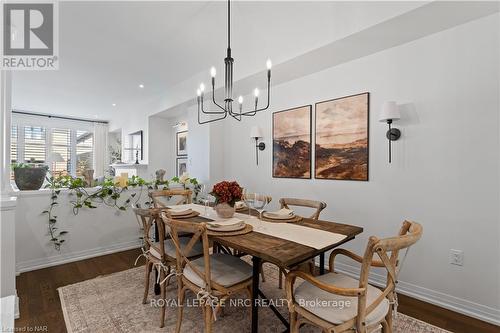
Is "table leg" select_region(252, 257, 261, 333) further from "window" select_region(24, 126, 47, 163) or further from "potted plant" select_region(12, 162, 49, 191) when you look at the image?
"window" select_region(24, 126, 47, 163)

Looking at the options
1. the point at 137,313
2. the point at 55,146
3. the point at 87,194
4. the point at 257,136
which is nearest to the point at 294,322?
the point at 137,313

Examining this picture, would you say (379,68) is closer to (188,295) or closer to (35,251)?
(188,295)

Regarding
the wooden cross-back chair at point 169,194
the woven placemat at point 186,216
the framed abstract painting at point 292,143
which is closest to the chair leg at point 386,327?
the woven placemat at point 186,216

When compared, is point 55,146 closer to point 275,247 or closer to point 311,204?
point 311,204

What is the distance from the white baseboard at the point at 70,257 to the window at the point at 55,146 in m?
4.66

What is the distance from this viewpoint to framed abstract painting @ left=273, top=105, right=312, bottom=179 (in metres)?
3.23

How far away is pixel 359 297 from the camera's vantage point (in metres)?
1.20

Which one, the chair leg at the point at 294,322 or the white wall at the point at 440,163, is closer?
Answer: the chair leg at the point at 294,322

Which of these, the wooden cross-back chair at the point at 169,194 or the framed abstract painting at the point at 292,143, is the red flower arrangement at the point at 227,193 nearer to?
the wooden cross-back chair at the point at 169,194

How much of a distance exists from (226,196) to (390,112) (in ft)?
5.55

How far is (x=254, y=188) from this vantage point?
3.98 metres

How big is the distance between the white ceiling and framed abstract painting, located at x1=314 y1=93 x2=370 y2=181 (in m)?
0.74

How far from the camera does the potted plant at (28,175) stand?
285cm

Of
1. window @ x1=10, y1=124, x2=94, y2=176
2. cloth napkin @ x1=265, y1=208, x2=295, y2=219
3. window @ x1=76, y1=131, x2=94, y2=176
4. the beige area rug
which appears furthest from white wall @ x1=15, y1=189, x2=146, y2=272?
window @ x1=76, y1=131, x2=94, y2=176
